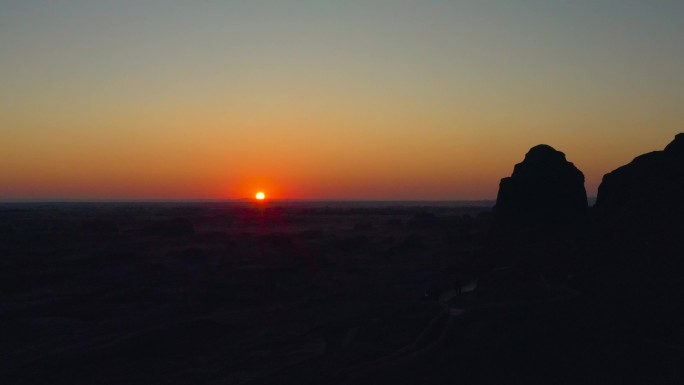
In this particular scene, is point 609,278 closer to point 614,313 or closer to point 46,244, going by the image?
point 614,313

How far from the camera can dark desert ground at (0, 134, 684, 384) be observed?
19281mm

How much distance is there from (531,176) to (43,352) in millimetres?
30869

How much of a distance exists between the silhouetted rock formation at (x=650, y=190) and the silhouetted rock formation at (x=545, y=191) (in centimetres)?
982

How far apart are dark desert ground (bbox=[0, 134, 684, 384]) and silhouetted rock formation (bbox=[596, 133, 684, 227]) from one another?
74mm

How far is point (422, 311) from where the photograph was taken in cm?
2709

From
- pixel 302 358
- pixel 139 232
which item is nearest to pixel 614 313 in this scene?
pixel 302 358

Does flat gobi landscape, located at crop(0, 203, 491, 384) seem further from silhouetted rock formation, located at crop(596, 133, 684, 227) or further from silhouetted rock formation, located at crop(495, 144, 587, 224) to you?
silhouetted rock formation, located at crop(596, 133, 684, 227)

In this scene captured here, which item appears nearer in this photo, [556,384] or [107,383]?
[556,384]

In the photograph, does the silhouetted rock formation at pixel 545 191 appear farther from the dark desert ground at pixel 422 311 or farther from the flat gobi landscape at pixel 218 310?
the flat gobi landscape at pixel 218 310

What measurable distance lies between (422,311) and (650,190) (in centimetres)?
1127

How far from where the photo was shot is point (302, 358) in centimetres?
2448

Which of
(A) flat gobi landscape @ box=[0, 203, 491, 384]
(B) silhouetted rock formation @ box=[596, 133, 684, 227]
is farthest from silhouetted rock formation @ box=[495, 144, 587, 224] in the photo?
(B) silhouetted rock formation @ box=[596, 133, 684, 227]

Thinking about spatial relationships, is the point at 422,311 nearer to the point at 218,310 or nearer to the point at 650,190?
the point at 650,190

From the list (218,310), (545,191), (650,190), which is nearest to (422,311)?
(650,190)
